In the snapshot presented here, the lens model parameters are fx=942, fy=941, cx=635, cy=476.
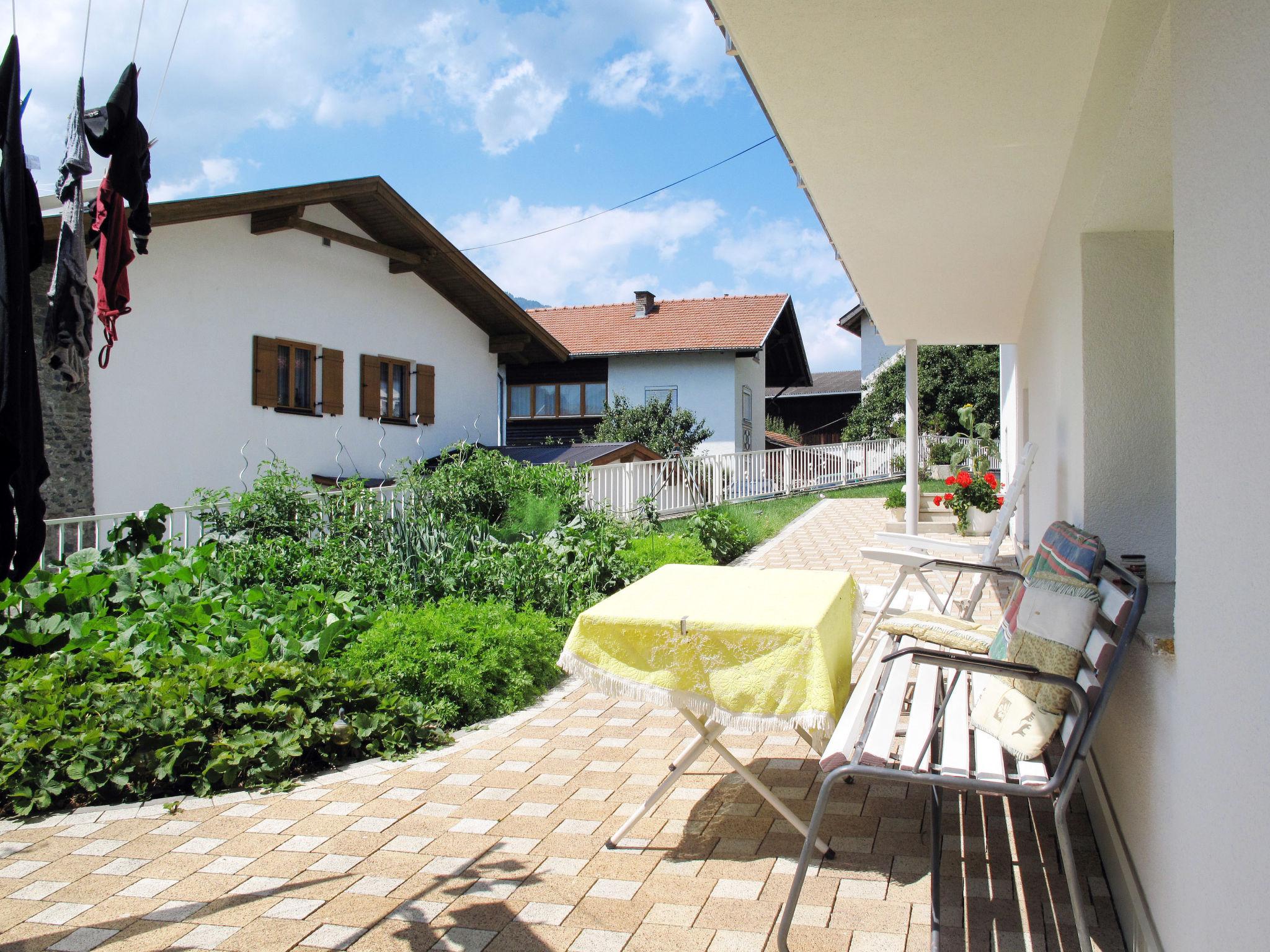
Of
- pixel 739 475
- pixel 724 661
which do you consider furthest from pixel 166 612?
pixel 739 475

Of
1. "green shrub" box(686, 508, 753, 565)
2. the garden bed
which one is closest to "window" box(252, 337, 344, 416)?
the garden bed

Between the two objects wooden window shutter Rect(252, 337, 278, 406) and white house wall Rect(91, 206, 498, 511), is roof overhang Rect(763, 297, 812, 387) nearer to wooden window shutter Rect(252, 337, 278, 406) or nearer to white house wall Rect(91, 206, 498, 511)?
white house wall Rect(91, 206, 498, 511)

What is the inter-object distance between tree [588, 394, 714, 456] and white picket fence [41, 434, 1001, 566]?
2.33 m

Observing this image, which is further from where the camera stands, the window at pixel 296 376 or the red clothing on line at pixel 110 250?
the window at pixel 296 376

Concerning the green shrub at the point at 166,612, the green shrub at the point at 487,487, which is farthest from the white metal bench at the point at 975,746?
the green shrub at the point at 487,487

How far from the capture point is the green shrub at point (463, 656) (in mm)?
4422

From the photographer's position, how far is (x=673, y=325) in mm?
24375

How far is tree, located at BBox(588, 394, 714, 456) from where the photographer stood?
68.0 feet

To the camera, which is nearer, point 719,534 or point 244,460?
point 719,534

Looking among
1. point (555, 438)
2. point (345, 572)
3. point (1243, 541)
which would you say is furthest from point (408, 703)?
point (555, 438)

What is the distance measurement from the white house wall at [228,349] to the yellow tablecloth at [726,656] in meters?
8.78

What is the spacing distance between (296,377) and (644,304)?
1379cm

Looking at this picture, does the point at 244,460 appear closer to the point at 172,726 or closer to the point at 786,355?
the point at 172,726

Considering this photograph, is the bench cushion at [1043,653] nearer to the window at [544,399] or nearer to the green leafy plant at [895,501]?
the green leafy plant at [895,501]
